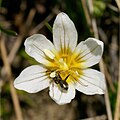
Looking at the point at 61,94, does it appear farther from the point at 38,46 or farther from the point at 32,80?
the point at 38,46

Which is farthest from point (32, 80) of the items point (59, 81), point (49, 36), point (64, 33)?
point (49, 36)

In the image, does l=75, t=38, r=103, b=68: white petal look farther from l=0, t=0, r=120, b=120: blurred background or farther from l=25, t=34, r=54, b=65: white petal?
l=0, t=0, r=120, b=120: blurred background

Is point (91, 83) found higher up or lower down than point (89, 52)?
lower down

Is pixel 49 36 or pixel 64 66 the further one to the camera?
pixel 49 36

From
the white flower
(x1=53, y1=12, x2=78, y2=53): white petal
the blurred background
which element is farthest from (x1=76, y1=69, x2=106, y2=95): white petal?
the blurred background

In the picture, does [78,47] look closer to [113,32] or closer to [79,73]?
[79,73]

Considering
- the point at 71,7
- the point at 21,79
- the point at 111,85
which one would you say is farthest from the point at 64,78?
the point at 71,7

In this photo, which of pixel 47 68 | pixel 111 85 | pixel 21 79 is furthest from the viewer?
pixel 111 85
